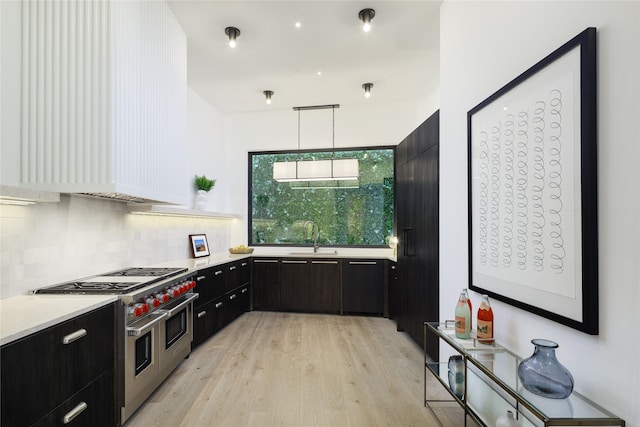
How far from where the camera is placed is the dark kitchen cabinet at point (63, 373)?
1.24 m

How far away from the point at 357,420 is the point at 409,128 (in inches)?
159

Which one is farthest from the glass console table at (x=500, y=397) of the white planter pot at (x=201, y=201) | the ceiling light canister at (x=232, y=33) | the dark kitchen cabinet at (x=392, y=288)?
the white planter pot at (x=201, y=201)

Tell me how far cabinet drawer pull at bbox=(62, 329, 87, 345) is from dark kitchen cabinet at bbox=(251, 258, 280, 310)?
3120 mm

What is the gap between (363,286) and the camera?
→ 14.8 feet

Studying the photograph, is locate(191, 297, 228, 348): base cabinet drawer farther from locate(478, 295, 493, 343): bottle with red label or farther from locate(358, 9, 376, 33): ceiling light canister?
locate(358, 9, 376, 33): ceiling light canister

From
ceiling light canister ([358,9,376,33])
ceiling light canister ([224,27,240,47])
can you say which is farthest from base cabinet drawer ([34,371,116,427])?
ceiling light canister ([358,9,376,33])

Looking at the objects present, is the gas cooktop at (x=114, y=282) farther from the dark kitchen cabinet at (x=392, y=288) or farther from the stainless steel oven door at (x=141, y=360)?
the dark kitchen cabinet at (x=392, y=288)

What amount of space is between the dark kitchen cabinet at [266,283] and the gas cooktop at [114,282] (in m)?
1.93

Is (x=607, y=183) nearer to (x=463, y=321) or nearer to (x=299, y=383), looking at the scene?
Answer: (x=463, y=321)

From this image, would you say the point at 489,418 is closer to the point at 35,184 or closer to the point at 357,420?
the point at 357,420

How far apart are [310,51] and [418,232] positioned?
2.22 meters

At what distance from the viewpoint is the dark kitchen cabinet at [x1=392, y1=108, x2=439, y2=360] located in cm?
284

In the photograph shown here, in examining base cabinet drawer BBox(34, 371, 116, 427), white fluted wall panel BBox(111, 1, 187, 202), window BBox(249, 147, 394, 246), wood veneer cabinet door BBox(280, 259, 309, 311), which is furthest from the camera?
window BBox(249, 147, 394, 246)

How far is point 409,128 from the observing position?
4852 mm
